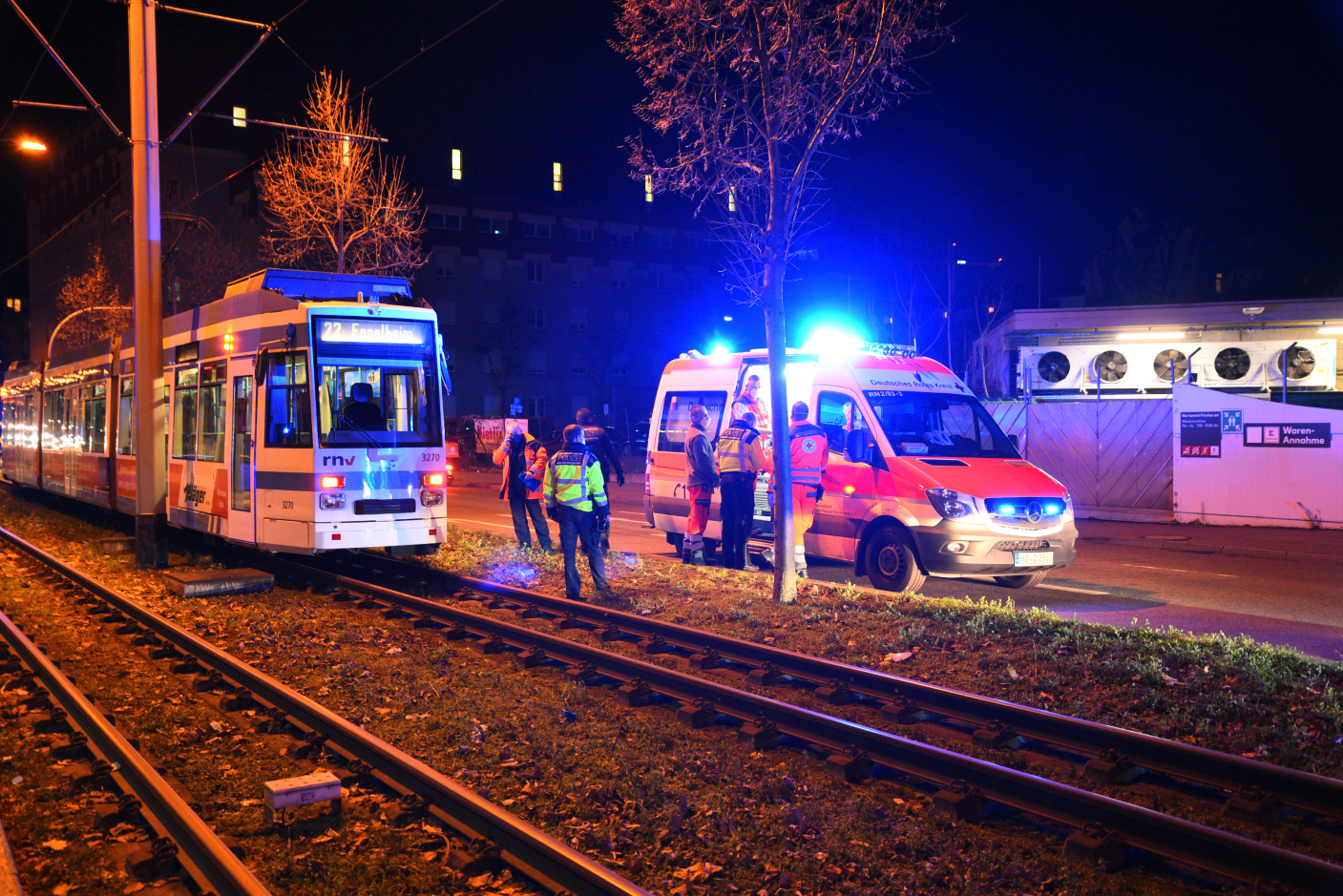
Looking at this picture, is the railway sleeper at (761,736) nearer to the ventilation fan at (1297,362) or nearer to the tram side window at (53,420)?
the tram side window at (53,420)

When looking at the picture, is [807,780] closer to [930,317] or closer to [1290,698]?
[1290,698]

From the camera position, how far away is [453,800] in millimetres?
4801

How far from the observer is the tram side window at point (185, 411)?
537 inches

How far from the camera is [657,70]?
31.8 ft

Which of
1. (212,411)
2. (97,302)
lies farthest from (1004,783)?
(97,302)

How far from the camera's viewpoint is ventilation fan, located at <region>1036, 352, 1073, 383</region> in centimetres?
2556

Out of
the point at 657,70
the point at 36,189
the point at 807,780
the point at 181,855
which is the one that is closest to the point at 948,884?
the point at 807,780

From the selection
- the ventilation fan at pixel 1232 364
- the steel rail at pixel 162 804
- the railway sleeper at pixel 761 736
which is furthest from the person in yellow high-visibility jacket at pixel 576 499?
the ventilation fan at pixel 1232 364

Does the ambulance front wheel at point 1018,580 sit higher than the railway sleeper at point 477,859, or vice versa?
the ambulance front wheel at point 1018,580

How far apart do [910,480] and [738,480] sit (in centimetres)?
214

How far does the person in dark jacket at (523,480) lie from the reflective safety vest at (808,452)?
3708 mm

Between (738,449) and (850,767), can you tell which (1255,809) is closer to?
(850,767)

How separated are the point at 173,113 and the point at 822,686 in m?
64.7

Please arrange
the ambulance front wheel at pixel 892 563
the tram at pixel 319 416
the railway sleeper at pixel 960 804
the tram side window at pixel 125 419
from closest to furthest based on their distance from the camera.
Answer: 1. the railway sleeper at pixel 960 804
2. the ambulance front wheel at pixel 892 563
3. the tram at pixel 319 416
4. the tram side window at pixel 125 419
